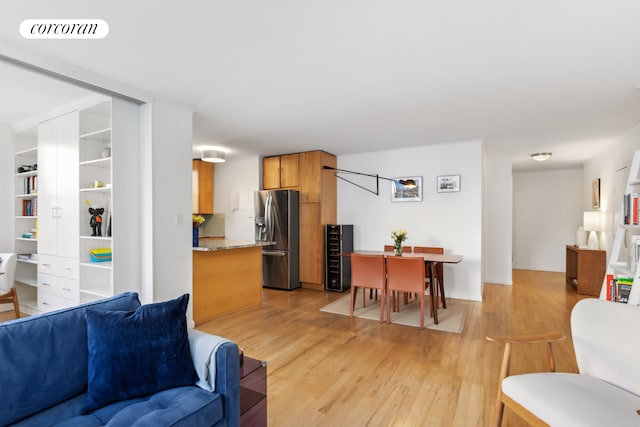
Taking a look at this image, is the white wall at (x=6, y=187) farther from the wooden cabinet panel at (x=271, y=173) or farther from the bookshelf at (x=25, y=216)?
the wooden cabinet panel at (x=271, y=173)

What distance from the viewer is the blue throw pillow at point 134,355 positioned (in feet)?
4.52

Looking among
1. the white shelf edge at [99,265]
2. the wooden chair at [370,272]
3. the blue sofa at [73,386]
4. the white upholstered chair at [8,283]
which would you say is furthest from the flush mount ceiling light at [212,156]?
the blue sofa at [73,386]

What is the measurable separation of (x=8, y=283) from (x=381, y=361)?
4.04m

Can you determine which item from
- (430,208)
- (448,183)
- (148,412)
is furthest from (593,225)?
(148,412)

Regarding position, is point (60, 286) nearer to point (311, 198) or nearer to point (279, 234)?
point (279, 234)

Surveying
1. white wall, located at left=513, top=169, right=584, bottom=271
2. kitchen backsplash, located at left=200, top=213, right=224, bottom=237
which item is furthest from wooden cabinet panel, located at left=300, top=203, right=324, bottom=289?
white wall, located at left=513, top=169, right=584, bottom=271

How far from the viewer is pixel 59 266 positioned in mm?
3436

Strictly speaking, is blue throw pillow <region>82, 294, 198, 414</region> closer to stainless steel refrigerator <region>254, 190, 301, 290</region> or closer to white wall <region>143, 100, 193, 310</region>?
white wall <region>143, 100, 193, 310</region>

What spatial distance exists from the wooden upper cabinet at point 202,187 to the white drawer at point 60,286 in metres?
2.95

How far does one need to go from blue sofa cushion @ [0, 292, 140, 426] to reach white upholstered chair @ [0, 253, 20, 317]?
281 centimetres

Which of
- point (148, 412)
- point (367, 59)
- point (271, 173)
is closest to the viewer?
point (148, 412)

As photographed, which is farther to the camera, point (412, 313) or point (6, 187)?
point (6, 187)

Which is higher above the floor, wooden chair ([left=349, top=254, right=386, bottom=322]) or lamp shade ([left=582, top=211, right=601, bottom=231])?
lamp shade ([left=582, top=211, right=601, bottom=231])

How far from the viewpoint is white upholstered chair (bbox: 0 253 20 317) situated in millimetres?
3371
